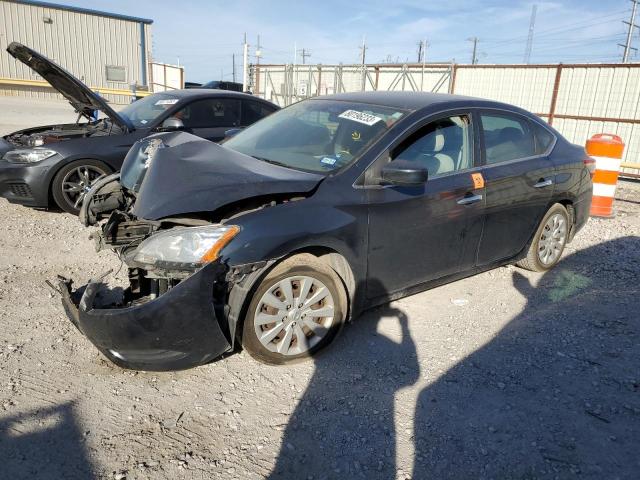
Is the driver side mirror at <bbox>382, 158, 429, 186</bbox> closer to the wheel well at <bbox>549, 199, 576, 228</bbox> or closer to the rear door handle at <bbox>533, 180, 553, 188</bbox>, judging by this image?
the rear door handle at <bbox>533, 180, 553, 188</bbox>

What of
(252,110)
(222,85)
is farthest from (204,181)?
(222,85)

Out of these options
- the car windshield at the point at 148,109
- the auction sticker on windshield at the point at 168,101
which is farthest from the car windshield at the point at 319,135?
the auction sticker on windshield at the point at 168,101

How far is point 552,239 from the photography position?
15.9 ft

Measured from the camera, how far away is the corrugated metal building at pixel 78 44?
Answer: 24984 millimetres

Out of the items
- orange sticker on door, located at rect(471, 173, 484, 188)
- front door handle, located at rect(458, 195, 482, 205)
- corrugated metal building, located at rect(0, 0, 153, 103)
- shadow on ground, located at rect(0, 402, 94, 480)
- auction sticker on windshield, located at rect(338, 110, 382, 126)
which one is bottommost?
shadow on ground, located at rect(0, 402, 94, 480)

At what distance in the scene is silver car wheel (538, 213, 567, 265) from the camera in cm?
476

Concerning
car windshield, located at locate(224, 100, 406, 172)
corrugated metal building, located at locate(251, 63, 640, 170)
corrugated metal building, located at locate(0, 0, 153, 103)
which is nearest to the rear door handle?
car windshield, located at locate(224, 100, 406, 172)

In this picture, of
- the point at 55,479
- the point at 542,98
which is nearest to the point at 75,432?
the point at 55,479

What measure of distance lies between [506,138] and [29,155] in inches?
206

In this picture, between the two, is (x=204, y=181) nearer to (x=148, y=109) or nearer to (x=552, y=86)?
(x=148, y=109)

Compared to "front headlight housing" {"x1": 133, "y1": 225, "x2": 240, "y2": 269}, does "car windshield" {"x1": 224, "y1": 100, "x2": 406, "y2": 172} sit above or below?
above

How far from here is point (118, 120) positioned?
5961 millimetres

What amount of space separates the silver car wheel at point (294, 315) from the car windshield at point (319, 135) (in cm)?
83

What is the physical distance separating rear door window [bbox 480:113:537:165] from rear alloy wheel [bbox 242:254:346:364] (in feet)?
6.05
